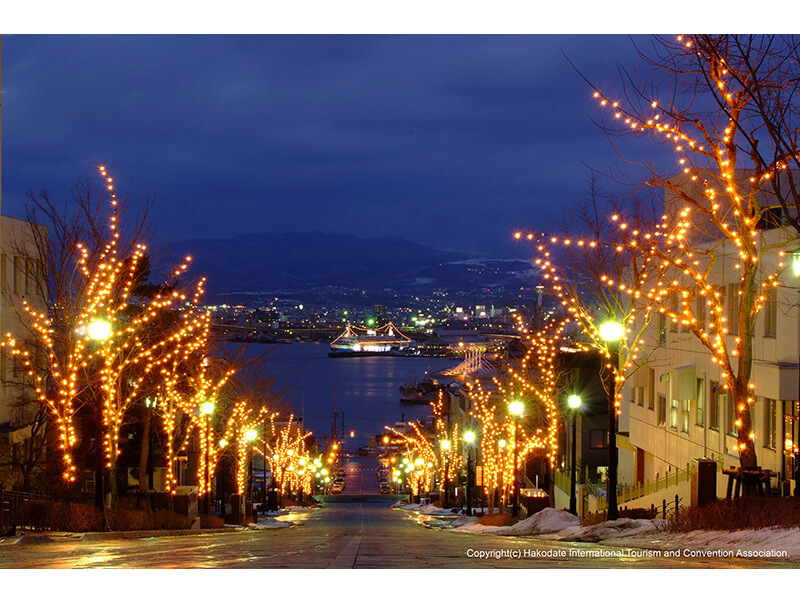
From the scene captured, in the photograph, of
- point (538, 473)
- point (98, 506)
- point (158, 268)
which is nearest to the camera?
point (98, 506)

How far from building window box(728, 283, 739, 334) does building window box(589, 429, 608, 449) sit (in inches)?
828

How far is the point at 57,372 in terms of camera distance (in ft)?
78.0

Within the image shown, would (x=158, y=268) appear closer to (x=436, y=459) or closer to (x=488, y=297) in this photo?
Answer: (x=436, y=459)

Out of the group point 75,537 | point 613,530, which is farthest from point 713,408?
point 75,537

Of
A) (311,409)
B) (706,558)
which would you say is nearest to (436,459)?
(706,558)

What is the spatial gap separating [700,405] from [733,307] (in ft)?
13.9

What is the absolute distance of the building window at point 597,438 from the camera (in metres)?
45.4

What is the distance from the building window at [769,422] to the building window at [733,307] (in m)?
2.84

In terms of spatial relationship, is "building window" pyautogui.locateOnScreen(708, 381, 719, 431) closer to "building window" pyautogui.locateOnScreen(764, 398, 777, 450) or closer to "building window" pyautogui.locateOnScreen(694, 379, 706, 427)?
"building window" pyautogui.locateOnScreen(694, 379, 706, 427)

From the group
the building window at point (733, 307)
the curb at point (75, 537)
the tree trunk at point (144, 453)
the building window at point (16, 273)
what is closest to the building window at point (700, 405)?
the building window at point (733, 307)

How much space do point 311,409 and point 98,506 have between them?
13462 cm

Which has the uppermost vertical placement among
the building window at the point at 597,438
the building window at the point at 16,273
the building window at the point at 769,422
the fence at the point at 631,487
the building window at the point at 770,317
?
the building window at the point at 16,273

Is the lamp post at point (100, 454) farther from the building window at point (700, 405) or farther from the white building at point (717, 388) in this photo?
the building window at point (700, 405)

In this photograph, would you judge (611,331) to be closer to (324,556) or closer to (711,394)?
(324,556)
